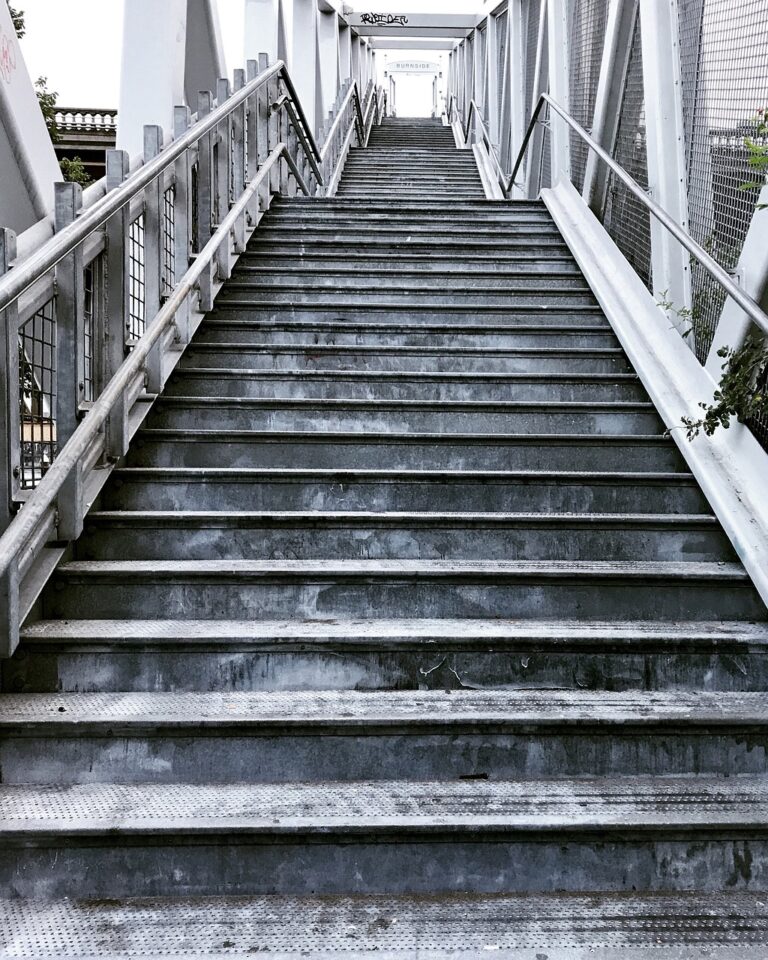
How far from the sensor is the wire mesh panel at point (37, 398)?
258 centimetres

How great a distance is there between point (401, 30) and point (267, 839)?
66.4 feet

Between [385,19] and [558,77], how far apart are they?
46.8 ft

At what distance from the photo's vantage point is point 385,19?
62.4 ft

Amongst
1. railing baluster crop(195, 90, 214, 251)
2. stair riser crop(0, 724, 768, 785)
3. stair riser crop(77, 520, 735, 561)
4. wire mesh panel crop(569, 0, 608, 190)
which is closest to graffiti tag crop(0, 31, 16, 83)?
railing baluster crop(195, 90, 214, 251)

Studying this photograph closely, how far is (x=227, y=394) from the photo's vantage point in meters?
3.49

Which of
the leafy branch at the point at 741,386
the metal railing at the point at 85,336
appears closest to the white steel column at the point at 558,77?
the metal railing at the point at 85,336

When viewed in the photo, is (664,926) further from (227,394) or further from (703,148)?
(703,148)

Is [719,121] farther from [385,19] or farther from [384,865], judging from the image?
[385,19]

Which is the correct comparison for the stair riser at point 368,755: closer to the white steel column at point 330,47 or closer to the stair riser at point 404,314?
the stair riser at point 404,314

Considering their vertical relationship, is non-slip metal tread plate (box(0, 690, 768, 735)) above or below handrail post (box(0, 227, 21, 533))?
below

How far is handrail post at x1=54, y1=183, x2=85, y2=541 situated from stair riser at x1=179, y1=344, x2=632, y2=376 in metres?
1.28

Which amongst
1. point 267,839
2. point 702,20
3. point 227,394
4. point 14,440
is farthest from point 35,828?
point 702,20

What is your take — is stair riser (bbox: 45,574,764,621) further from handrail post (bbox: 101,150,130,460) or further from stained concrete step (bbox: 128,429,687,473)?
stained concrete step (bbox: 128,429,687,473)

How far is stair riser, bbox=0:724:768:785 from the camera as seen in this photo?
2090mm
